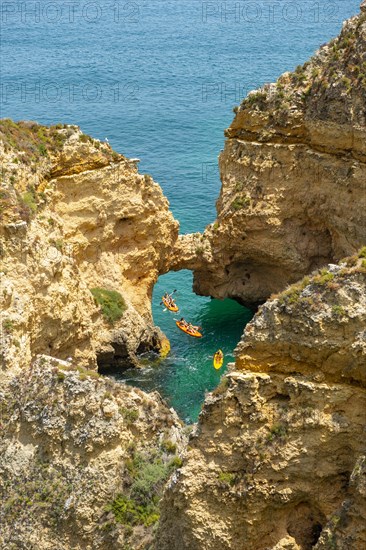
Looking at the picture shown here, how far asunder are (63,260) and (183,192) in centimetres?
3412

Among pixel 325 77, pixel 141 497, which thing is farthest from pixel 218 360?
pixel 141 497

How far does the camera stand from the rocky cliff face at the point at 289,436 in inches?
849

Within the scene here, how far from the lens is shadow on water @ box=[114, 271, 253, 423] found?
47.8 meters

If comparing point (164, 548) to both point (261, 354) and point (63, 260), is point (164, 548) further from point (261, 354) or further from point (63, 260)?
point (63, 260)

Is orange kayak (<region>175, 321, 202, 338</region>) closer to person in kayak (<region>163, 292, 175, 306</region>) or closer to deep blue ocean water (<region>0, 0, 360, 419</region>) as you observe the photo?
deep blue ocean water (<region>0, 0, 360, 419</region>)

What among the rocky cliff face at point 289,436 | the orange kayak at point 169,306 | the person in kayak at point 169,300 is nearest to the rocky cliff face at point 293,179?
the person in kayak at point 169,300

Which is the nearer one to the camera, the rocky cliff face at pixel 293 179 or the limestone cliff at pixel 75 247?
the limestone cliff at pixel 75 247

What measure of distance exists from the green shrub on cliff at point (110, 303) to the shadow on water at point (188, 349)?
3458 millimetres

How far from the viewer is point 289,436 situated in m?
22.5

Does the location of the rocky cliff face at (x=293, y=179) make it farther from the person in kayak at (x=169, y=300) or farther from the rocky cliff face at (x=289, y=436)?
the rocky cliff face at (x=289, y=436)

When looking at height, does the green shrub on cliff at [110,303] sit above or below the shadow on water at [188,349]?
above

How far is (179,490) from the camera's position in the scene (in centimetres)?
2358

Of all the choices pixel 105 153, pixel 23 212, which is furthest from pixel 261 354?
pixel 105 153

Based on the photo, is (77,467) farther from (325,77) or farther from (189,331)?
(325,77)
